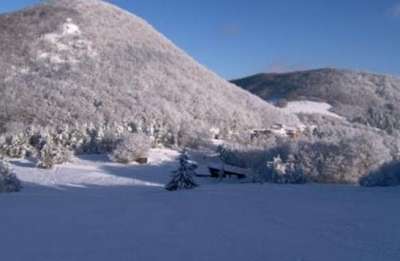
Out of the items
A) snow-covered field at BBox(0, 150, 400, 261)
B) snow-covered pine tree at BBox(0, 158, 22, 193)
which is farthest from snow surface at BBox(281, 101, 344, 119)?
snow-covered field at BBox(0, 150, 400, 261)

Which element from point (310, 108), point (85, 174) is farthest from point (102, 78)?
point (310, 108)

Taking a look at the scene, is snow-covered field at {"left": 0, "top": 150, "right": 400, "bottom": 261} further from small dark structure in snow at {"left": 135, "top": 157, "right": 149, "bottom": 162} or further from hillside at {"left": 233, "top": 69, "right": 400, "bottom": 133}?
hillside at {"left": 233, "top": 69, "right": 400, "bottom": 133}

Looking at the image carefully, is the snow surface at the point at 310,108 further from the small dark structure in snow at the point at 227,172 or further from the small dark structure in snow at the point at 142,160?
the small dark structure in snow at the point at 227,172

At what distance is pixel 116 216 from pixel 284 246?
312cm

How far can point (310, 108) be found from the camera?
5188cm

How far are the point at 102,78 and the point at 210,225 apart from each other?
94.9ft

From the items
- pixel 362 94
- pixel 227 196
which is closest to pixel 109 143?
pixel 227 196

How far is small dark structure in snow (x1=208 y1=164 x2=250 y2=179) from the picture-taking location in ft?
52.6

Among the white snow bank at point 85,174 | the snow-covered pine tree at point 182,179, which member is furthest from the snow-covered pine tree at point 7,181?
the snow-covered pine tree at point 182,179

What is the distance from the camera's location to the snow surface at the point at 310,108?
4903cm

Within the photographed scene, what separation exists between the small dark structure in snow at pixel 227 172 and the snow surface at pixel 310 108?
1258 inches

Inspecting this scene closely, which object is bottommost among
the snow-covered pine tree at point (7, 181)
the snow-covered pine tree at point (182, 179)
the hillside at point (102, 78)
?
the snow-covered pine tree at point (7, 181)

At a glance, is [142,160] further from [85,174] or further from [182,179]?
[182,179]

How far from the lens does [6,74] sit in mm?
33688
